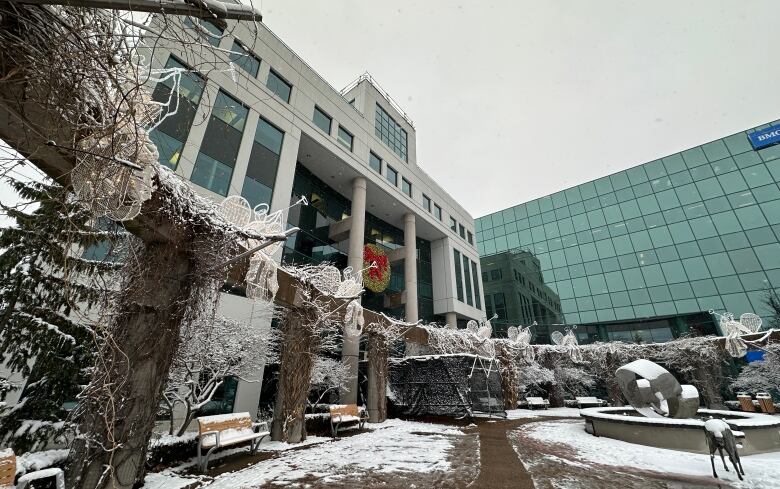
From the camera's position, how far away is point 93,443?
392 centimetres

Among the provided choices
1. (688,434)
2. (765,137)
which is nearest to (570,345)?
(688,434)

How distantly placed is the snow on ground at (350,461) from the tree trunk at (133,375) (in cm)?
150

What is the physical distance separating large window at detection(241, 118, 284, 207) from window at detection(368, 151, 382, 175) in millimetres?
7810

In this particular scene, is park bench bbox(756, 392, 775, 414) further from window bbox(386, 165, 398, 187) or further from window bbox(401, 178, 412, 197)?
window bbox(386, 165, 398, 187)

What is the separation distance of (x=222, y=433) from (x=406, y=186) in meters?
23.5

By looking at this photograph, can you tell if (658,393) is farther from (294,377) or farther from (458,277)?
(458,277)

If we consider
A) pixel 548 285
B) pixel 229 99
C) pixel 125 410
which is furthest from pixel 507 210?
pixel 125 410

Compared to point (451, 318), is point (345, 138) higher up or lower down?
higher up

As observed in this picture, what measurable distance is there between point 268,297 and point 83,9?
6.27 m

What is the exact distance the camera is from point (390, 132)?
92.6 ft

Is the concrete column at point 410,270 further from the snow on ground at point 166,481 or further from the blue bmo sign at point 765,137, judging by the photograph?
the blue bmo sign at point 765,137

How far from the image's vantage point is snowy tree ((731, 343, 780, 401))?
1781 cm

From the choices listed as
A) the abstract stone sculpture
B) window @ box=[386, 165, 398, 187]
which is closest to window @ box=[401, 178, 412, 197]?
window @ box=[386, 165, 398, 187]

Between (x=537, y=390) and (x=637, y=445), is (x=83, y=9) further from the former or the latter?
(x=537, y=390)
